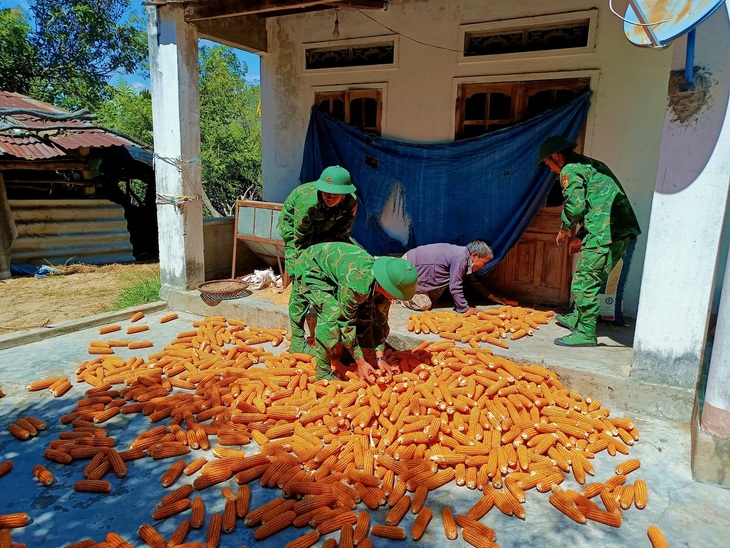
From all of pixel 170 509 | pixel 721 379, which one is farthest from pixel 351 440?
pixel 721 379

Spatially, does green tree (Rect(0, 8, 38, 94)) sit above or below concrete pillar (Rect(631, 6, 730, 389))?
above

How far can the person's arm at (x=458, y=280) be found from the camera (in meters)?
6.12

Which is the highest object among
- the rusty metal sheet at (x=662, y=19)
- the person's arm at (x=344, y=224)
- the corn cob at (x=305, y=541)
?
the rusty metal sheet at (x=662, y=19)

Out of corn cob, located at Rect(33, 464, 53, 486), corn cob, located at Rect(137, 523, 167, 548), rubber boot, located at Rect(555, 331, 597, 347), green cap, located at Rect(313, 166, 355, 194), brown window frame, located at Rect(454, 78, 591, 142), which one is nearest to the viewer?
corn cob, located at Rect(137, 523, 167, 548)

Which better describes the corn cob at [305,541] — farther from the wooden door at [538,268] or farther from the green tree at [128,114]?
the green tree at [128,114]

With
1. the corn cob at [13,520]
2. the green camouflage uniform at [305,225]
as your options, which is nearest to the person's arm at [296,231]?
the green camouflage uniform at [305,225]

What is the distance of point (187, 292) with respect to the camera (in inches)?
275

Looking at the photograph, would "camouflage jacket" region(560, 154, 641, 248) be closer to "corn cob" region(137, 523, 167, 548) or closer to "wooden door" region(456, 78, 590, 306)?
"wooden door" region(456, 78, 590, 306)

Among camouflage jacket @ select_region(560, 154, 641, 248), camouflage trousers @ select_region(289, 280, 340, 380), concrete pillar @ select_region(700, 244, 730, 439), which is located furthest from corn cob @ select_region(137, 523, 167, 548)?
camouflage jacket @ select_region(560, 154, 641, 248)

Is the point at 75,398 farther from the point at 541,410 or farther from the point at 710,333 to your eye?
the point at 710,333

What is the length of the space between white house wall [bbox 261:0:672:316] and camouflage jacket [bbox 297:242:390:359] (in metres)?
3.40

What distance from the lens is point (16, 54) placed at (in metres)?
16.0

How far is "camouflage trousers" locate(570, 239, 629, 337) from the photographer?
5.04 meters

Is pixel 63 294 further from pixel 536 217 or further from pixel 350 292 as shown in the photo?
pixel 536 217
